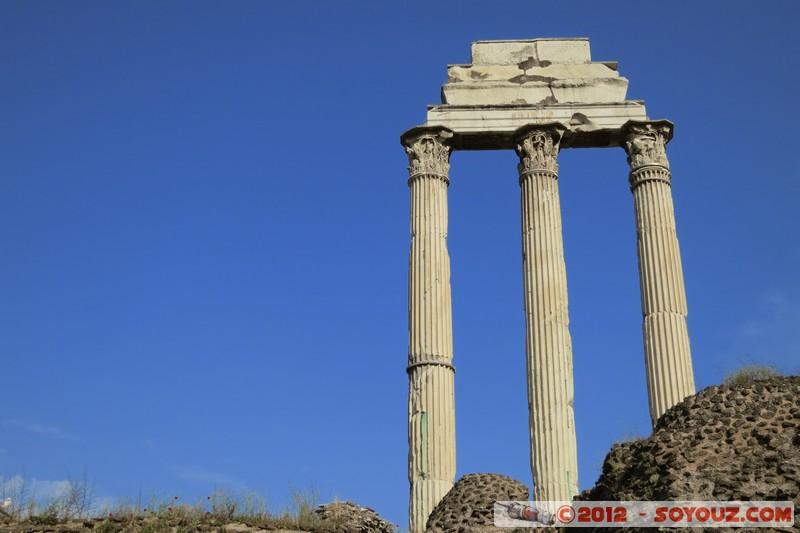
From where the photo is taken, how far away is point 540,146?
67.2 feet

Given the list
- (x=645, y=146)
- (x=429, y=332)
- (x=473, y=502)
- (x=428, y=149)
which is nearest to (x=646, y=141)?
(x=645, y=146)

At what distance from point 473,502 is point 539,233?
958cm

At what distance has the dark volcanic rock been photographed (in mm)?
10602

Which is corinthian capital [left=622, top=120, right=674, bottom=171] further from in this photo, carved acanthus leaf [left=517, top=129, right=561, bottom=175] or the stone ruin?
carved acanthus leaf [left=517, top=129, right=561, bottom=175]

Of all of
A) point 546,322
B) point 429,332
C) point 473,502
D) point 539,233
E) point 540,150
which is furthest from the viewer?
point 540,150

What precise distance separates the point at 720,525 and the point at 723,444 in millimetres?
785

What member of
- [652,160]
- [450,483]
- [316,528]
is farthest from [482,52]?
[316,528]

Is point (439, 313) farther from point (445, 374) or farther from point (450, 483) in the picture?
point (450, 483)

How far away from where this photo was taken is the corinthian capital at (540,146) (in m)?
20.4

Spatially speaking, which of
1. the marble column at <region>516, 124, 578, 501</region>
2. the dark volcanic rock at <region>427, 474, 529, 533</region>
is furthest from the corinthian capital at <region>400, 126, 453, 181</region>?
the dark volcanic rock at <region>427, 474, 529, 533</region>

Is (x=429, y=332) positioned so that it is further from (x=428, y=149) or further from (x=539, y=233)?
(x=428, y=149)

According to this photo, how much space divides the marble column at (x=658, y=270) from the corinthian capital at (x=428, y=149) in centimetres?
388

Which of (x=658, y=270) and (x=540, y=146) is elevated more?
(x=540, y=146)

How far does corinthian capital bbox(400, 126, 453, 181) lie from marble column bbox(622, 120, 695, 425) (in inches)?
153
